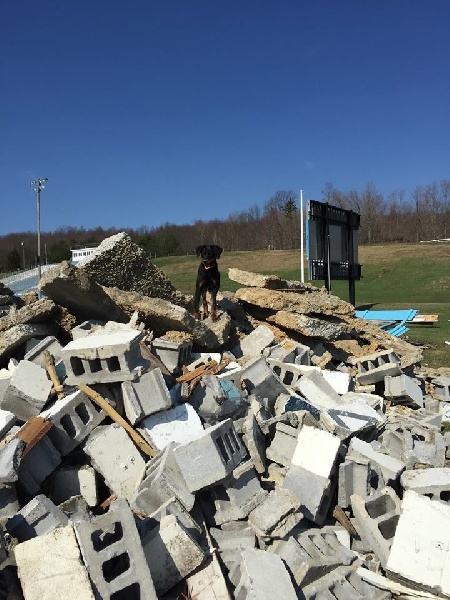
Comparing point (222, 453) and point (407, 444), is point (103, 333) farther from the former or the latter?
point (407, 444)

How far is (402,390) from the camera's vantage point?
7000 mm

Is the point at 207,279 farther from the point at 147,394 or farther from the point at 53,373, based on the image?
the point at 147,394

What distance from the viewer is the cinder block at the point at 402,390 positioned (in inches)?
277

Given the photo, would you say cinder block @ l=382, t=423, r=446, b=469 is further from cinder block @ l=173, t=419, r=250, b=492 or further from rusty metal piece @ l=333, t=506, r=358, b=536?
cinder block @ l=173, t=419, r=250, b=492

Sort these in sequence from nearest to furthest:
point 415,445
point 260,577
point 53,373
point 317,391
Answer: point 260,577 → point 53,373 → point 415,445 → point 317,391

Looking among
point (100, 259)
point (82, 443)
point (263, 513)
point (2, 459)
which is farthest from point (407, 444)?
point (100, 259)

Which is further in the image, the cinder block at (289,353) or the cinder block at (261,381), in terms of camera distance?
the cinder block at (289,353)

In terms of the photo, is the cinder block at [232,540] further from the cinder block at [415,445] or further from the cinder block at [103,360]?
the cinder block at [415,445]

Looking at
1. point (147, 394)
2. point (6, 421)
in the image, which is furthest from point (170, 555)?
point (6, 421)

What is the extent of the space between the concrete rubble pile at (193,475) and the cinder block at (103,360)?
0.05 feet

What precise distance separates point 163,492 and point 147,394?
106 cm

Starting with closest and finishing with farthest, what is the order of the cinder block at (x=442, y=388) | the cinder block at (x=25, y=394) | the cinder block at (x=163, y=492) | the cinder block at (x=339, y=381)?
the cinder block at (x=163, y=492), the cinder block at (x=25, y=394), the cinder block at (x=339, y=381), the cinder block at (x=442, y=388)

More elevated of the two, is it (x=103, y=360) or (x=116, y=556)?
(x=103, y=360)

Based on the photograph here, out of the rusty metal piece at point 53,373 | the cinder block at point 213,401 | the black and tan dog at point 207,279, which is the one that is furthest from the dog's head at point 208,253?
the rusty metal piece at point 53,373
